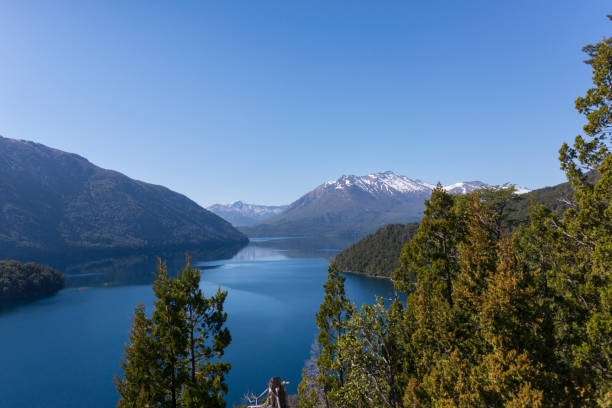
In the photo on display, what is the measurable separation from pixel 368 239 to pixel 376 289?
5755 cm

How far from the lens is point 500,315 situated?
8.73 meters

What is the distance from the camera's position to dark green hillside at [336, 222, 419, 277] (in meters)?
130

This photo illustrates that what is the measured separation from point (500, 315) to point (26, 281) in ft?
454

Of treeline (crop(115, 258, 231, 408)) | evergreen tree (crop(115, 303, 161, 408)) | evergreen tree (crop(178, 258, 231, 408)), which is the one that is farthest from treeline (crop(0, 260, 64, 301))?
evergreen tree (crop(178, 258, 231, 408))

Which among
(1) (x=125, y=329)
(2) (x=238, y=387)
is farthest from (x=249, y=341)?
(1) (x=125, y=329)

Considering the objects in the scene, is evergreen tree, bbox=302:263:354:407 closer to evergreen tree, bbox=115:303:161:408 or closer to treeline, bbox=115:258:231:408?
treeline, bbox=115:258:231:408

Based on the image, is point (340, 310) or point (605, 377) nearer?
point (605, 377)

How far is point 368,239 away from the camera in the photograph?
153m

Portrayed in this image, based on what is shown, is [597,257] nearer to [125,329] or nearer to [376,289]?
[125,329]

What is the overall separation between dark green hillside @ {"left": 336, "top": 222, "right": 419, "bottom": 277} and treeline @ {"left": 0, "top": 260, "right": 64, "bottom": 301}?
115 m

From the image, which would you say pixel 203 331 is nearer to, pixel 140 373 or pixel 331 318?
pixel 140 373

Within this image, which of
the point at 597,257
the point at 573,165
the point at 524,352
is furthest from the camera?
the point at 573,165

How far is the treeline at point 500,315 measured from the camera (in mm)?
8367

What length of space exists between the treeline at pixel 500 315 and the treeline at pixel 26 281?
12651 cm
